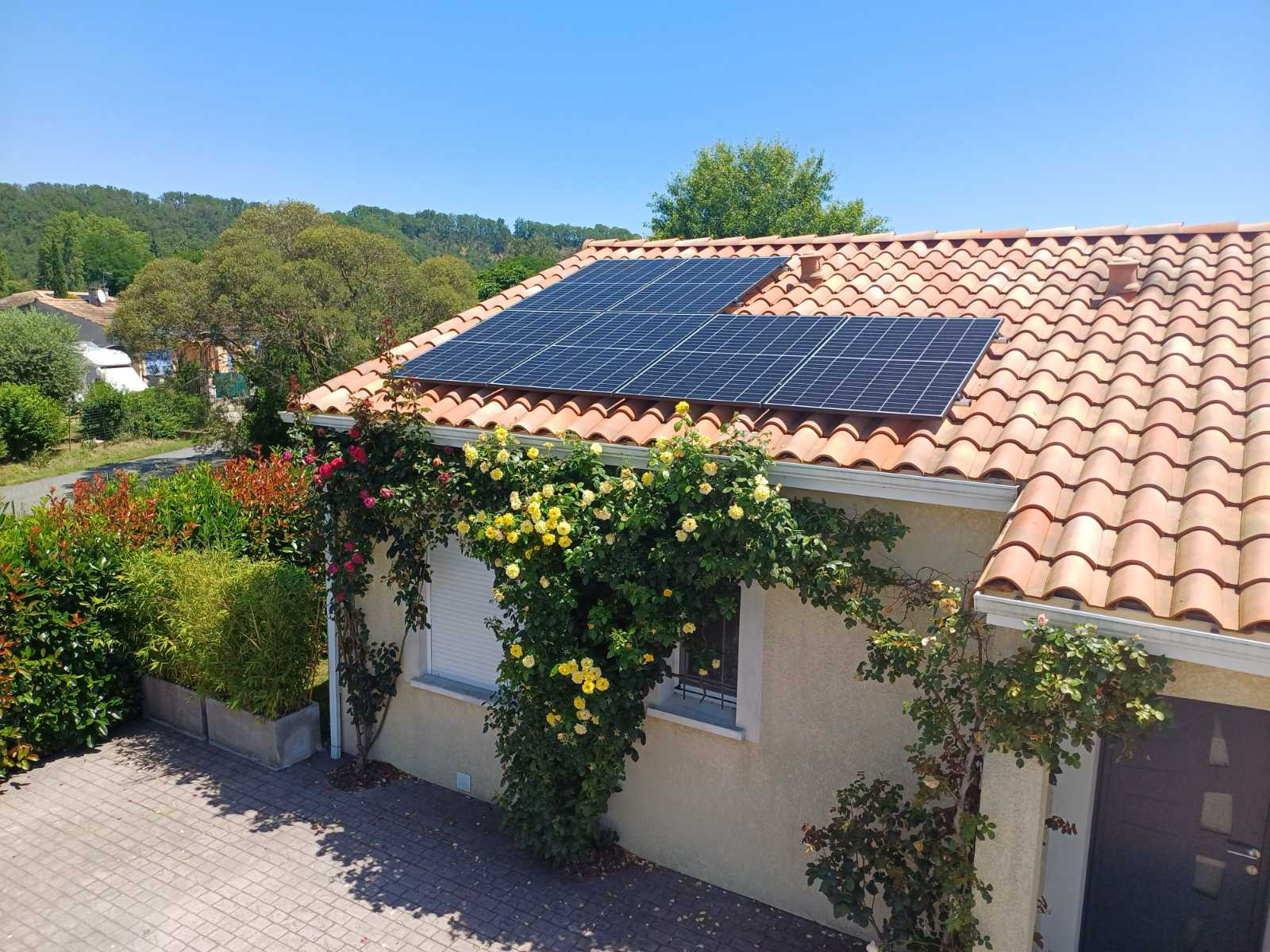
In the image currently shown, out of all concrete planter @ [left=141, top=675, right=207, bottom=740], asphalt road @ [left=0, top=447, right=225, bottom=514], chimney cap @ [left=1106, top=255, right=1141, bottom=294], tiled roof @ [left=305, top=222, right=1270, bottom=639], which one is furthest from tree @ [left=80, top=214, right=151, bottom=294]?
chimney cap @ [left=1106, top=255, right=1141, bottom=294]

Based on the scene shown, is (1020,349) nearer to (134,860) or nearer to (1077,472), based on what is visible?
(1077,472)

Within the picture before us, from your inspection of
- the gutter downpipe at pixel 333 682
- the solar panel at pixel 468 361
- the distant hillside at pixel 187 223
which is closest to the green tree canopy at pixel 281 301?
the gutter downpipe at pixel 333 682

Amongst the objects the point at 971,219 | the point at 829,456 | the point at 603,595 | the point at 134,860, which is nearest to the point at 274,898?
the point at 134,860

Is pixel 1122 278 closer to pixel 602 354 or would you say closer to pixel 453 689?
pixel 602 354

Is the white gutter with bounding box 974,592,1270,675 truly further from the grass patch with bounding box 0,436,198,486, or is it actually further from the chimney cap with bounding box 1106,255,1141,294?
the grass patch with bounding box 0,436,198,486

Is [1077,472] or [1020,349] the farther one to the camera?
[1020,349]

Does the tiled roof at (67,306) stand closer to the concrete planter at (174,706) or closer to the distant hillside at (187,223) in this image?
the distant hillside at (187,223)
